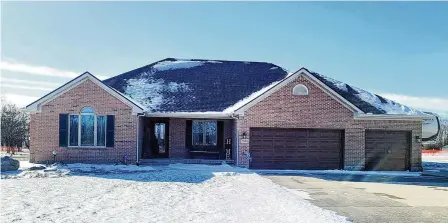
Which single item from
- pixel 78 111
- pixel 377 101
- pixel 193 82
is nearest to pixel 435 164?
pixel 377 101

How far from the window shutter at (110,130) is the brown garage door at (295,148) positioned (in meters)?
6.39

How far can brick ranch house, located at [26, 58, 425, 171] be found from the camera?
1820 cm

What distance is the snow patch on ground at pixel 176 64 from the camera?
2561 centimetres

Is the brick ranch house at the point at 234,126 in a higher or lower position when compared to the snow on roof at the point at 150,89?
lower

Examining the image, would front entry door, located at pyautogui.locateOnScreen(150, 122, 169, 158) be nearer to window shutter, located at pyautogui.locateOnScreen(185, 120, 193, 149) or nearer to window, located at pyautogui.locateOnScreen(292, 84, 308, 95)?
window shutter, located at pyautogui.locateOnScreen(185, 120, 193, 149)

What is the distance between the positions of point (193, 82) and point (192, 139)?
367 cm

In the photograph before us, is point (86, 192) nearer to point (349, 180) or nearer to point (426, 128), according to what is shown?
point (349, 180)

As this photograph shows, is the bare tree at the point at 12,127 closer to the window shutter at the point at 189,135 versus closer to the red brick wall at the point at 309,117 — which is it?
the window shutter at the point at 189,135

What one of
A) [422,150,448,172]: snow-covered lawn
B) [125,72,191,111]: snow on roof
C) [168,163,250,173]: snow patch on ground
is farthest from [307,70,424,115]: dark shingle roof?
[125,72,191,111]: snow on roof

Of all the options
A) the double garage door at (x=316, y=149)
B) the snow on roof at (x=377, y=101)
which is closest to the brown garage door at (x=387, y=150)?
the double garage door at (x=316, y=149)

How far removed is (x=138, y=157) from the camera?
746 inches

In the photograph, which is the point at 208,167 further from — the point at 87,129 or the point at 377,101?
the point at 377,101

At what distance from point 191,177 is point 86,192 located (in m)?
4.47

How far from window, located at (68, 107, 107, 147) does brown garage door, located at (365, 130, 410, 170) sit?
12675mm
